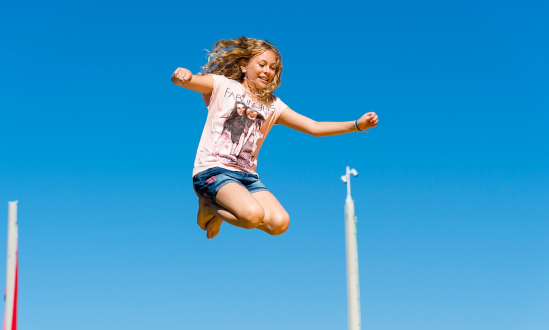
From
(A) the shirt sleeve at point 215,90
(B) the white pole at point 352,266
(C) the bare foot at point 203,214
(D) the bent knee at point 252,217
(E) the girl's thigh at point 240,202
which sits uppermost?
(A) the shirt sleeve at point 215,90

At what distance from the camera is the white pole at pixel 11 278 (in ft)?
28.3

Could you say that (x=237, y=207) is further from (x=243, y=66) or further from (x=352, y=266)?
(x=243, y=66)

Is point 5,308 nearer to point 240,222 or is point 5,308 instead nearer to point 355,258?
point 240,222

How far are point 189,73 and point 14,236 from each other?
117 inches

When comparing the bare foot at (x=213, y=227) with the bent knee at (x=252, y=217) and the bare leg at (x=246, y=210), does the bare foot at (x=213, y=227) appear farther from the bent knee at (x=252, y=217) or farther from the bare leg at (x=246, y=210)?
the bent knee at (x=252, y=217)

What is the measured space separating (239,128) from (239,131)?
33 millimetres

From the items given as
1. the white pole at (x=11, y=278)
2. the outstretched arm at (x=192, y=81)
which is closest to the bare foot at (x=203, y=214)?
the outstretched arm at (x=192, y=81)

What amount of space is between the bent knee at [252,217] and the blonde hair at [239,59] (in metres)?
1.43

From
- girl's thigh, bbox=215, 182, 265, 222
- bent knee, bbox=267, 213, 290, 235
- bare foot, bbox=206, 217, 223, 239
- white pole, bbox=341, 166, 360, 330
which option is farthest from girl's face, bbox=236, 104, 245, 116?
white pole, bbox=341, 166, 360, 330

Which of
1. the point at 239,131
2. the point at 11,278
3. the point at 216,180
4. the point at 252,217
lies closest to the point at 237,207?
the point at 252,217

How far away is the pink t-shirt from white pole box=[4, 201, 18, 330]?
7.80 feet

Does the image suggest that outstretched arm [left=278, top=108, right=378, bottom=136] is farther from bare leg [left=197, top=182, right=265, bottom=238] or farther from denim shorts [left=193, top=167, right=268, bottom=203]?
bare leg [left=197, top=182, right=265, bottom=238]

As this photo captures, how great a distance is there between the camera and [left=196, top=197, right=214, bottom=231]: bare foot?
835cm

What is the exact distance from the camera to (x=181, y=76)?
7613mm
